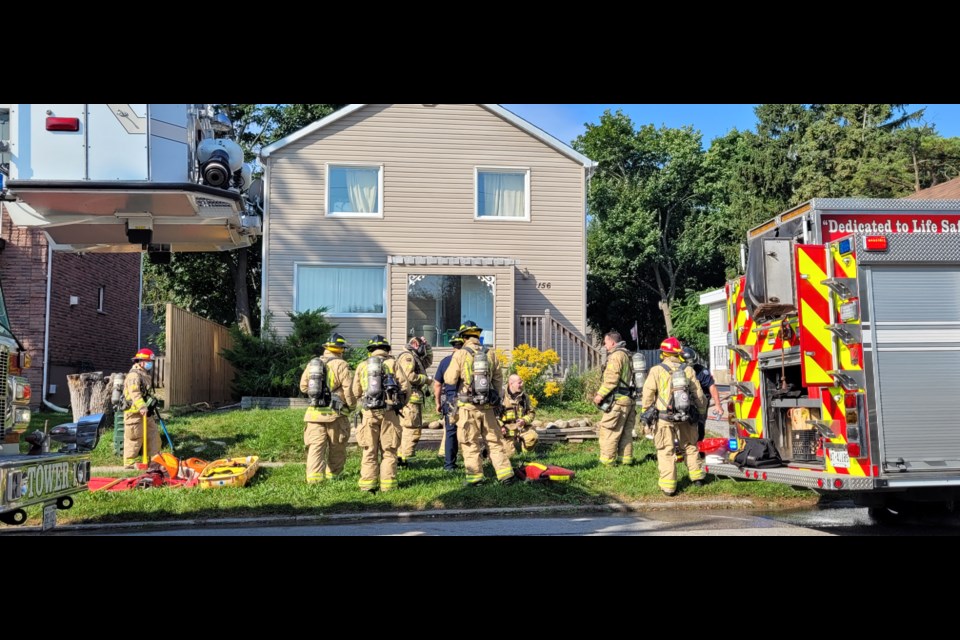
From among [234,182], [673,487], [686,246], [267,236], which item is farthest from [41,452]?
[686,246]

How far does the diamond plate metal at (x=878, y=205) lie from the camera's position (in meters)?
7.98

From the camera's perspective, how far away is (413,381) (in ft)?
37.0

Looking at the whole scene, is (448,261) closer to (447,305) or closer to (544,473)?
(447,305)

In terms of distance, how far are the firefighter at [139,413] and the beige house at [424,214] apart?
7.35 metres

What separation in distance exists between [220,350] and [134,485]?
327 inches

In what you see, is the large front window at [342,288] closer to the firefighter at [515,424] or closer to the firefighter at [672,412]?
the firefighter at [515,424]

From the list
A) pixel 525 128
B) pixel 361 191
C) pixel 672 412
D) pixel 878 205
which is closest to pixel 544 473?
pixel 672 412

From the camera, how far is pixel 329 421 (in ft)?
33.8

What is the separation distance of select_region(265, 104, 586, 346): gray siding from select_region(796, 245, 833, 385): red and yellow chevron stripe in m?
11.9

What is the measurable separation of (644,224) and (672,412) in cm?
2726

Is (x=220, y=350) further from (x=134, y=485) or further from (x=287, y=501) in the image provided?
(x=287, y=501)

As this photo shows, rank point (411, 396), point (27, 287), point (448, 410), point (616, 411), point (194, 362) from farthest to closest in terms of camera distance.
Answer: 1. point (27, 287)
2. point (194, 362)
3. point (411, 396)
4. point (616, 411)
5. point (448, 410)

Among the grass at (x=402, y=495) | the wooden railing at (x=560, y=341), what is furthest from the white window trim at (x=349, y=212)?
the grass at (x=402, y=495)

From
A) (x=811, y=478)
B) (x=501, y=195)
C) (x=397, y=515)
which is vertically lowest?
(x=397, y=515)
